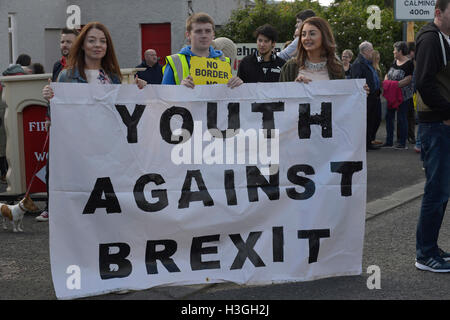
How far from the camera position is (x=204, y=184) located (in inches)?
197

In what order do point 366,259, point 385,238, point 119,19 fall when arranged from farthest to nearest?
point 119,19
point 385,238
point 366,259

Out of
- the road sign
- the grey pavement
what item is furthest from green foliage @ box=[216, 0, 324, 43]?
the grey pavement

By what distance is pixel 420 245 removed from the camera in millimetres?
5578

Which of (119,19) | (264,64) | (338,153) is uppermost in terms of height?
(119,19)

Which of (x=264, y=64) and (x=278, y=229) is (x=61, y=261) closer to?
(x=278, y=229)

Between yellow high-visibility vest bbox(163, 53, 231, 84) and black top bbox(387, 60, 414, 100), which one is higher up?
yellow high-visibility vest bbox(163, 53, 231, 84)

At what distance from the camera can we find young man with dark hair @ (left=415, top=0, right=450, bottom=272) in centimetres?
532

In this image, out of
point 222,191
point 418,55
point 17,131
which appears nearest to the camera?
point 222,191

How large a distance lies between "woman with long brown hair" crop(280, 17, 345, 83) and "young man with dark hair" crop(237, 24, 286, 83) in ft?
6.49

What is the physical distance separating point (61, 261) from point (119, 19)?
17.9 meters

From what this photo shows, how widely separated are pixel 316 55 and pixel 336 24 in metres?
15.0

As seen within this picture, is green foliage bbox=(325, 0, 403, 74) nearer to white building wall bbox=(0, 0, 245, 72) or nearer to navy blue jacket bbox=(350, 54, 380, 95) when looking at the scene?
white building wall bbox=(0, 0, 245, 72)

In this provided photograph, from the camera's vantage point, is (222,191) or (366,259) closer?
(222,191)
